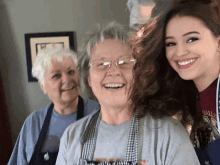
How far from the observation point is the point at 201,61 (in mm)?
822

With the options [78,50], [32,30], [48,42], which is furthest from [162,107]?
[32,30]

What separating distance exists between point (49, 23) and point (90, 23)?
226 millimetres

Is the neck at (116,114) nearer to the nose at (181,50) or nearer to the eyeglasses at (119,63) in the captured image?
the eyeglasses at (119,63)

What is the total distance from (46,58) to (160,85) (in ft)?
2.10

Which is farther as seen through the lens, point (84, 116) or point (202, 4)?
point (84, 116)

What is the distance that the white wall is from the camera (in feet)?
3.22

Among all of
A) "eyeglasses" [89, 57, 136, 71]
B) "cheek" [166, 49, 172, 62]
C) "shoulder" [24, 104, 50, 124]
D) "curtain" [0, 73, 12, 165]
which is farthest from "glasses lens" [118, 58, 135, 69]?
"curtain" [0, 73, 12, 165]

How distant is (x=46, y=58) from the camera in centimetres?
103

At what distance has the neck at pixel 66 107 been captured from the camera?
106 cm

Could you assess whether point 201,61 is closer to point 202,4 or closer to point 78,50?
point 202,4

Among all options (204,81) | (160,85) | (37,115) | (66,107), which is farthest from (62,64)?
(204,81)

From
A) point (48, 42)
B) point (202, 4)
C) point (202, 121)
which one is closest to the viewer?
point (202, 4)

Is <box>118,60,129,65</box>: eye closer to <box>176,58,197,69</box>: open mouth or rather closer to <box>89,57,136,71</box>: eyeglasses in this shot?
<box>89,57,136,71</box>: eyeglasses

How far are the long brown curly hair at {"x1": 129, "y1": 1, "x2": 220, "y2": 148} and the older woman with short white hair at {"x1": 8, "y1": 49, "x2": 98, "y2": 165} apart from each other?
0.95ft
